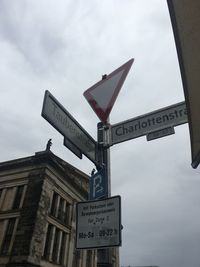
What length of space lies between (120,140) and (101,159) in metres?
0.43

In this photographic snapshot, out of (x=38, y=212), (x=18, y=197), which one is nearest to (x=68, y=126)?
(x=38, y=212)

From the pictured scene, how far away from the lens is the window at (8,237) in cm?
2252

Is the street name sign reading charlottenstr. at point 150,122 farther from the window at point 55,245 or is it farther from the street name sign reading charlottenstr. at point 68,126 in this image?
the window at point 55,245

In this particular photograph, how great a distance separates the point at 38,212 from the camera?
23.3m

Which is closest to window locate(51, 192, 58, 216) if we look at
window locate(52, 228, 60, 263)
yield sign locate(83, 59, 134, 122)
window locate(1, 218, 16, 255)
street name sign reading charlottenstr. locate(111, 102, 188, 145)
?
window locate(52, 228, 60, 263)

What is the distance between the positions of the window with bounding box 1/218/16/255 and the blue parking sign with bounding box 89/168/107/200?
2094 cm

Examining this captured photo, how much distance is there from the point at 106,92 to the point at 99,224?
81.3 inches

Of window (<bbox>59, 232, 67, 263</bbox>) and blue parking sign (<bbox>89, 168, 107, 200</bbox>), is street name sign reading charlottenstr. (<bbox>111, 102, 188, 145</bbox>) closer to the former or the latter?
blue parking sign (<bbox>89, 168, 107, 200</bbox>)

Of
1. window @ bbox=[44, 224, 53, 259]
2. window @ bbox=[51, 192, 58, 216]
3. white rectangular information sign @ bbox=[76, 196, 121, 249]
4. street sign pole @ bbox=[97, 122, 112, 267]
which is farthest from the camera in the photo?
window @ bbox=[51, 192, 58, 216]

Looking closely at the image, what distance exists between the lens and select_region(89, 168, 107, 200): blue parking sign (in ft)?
12.6

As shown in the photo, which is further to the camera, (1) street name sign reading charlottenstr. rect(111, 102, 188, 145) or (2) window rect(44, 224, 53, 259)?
(2) window rect(44, 224, 53, 259)

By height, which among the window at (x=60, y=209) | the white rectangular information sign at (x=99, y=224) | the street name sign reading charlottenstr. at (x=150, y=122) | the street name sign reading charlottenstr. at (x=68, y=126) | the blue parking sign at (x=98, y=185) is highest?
the window at (x=60, y=209)

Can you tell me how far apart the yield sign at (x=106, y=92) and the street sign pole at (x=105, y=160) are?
153 mm

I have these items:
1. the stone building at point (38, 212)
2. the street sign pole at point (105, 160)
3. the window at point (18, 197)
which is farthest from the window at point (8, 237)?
the street sign pole at point (105, 160)
